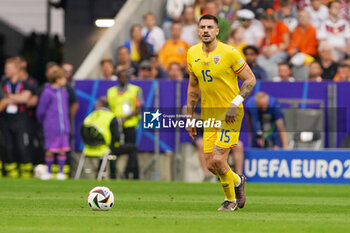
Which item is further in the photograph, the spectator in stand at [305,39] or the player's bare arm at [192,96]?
the spectator in stand at [305,39]

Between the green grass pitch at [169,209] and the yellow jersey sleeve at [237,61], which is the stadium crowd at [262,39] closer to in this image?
the green grass pitch at [169,209]

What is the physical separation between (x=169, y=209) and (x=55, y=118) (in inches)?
328

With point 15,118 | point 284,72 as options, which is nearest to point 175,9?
point 284,72

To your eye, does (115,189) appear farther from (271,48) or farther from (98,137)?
(271,48)

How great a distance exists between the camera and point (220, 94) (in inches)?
488

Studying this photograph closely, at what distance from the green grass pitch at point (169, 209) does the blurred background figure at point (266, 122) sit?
1629 mm

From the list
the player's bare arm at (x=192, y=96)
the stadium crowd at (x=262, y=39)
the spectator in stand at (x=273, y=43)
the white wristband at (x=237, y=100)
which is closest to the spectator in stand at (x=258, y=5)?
the stadium crowd at (x=262, y=39)

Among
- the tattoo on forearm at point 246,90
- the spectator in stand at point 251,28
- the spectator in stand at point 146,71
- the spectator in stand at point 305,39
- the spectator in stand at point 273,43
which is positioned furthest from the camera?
the spectator in stand at point 251,28

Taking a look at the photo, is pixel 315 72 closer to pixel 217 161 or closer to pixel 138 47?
pixel 138 47

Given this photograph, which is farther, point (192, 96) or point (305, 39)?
point (305, 39)

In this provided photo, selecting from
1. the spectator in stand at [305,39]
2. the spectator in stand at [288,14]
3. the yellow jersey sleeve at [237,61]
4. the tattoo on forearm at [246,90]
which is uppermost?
the spectator in stand at [288,14]

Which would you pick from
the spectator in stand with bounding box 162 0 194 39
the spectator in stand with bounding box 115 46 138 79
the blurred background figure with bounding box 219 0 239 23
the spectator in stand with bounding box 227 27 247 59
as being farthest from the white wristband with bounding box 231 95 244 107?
the spectator in stand with bounding box 162 0 194 39

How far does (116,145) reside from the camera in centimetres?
2011

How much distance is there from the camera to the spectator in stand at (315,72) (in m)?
20.4
